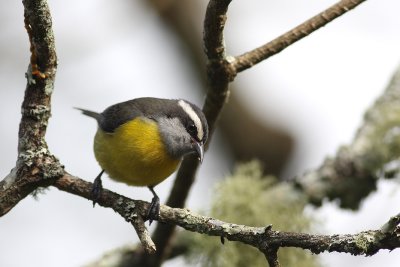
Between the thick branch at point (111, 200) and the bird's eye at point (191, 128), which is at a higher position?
the bird's eye at point (191, 128)

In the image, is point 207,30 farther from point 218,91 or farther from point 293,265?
point 293,265

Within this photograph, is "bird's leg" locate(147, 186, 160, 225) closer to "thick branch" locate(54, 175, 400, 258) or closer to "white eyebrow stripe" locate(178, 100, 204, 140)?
"thick branch" locate(54, 175, 400, 258)

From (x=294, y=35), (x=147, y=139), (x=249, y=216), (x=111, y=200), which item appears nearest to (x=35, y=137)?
(x=111, y=200)

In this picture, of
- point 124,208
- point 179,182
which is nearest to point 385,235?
point 124,208

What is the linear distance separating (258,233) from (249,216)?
6.60 ft

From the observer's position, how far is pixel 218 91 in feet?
11.8

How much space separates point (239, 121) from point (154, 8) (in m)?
1.26

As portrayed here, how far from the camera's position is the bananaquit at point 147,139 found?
3.89 meters

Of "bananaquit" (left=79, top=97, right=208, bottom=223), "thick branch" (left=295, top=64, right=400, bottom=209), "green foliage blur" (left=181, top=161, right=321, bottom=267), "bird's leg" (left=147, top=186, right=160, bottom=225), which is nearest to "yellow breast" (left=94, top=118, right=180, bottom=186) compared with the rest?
"bananaquit" (left=79, top=97, right=208, bottom=223)

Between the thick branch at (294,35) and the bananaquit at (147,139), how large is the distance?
49 centimetres

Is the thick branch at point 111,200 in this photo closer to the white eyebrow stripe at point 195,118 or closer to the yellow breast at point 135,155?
the yellow breast at point 135,155

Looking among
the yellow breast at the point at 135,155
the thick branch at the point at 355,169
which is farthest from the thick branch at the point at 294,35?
the thick branch at the point at 355,169

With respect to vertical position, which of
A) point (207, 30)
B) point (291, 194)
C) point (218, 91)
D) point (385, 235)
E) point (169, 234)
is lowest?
point (169, 234)

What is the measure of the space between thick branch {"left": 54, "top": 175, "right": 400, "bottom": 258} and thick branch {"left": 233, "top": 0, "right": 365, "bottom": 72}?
0.88 meters
